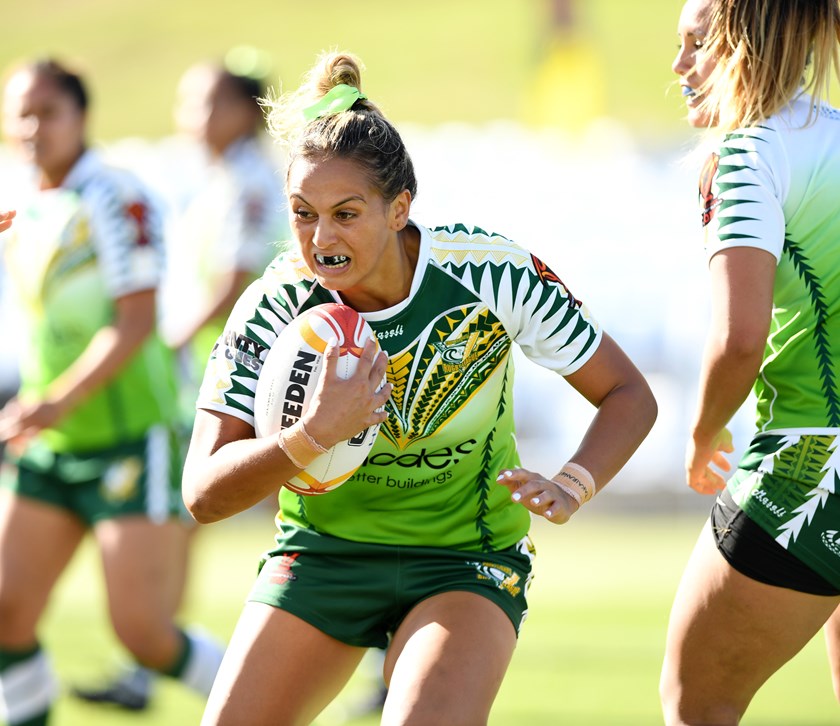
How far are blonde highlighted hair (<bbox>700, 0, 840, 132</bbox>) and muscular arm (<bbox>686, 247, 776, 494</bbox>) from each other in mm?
439

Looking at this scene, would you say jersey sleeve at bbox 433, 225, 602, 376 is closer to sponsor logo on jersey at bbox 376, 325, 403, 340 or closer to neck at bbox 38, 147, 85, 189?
sponsor logo on jersey at bbox 376, 325, 403, 340

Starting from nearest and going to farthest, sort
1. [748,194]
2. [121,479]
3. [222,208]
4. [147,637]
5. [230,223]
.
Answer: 1. [748,194]
2. [147,637]
3. [121,479]
4. [230,223]
5. [222,208]

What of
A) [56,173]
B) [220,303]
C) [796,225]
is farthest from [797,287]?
[220,303]

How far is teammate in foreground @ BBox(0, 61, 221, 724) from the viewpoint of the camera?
614 centimetres

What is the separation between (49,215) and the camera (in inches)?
256

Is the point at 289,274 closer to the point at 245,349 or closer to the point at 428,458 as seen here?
the point at 245,349


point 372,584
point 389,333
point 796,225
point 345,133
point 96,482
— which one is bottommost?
point 96,482

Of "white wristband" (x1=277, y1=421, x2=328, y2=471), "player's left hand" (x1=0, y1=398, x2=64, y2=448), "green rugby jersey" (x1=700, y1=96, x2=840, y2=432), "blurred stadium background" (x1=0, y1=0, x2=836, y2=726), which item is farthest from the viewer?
"blurred stadium background" (x1=0, y1=0, x2=836, y2=726)

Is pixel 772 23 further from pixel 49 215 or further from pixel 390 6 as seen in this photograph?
pixel 390 6

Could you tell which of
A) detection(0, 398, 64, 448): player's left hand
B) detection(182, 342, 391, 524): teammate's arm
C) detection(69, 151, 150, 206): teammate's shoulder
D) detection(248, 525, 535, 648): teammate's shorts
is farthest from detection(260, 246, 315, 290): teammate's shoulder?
detection(69, 151, 150, 206): teammate's shoulder

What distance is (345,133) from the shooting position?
3.98 meters

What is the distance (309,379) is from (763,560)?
4.39 feet

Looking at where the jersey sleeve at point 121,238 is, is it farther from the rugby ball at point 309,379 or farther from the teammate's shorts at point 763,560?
the teammate's shorts at point 763,560

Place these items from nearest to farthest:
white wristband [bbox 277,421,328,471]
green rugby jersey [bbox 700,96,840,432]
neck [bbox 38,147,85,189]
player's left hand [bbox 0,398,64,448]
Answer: white wristband [bbox 277,421,328,471]
green rugby jersey [bbox 700,96,840,432]
player's left hand [bbox 0,398,64,448]
neck [bbox 38,147,85,189]
